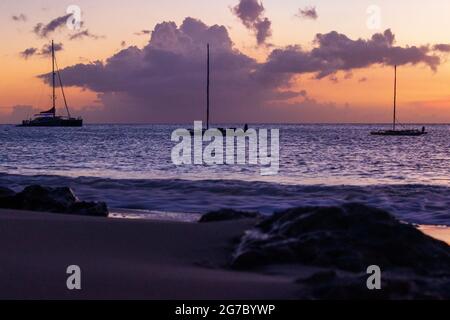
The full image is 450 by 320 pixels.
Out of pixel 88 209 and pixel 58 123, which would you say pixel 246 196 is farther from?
pixel 58 123

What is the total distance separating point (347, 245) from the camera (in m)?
5.21

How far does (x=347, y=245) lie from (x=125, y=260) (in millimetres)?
1967

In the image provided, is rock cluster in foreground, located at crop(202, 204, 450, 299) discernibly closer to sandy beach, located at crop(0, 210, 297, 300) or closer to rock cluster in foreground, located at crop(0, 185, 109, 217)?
sandy beach, located at crop(0, 210, 297, 300)

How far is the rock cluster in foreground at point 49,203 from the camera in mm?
9141

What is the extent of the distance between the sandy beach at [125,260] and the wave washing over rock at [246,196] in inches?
220

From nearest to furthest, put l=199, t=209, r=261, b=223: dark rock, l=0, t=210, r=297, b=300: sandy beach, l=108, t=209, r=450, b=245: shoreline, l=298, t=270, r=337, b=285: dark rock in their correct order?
l=0, t=210, r=297, b=300: sandy beach → l=298, t=270, r=337, b=285: dark rock → l=199, t=209, r=261, b=223: dark rock → l=108, t=209, r=450, b=245: shoreline

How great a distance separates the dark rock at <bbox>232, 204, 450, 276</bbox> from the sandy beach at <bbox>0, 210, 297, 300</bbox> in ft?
1.33

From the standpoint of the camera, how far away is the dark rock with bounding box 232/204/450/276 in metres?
5.06

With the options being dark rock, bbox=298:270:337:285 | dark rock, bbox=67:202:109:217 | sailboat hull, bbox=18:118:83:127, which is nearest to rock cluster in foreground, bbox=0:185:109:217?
dark rock, bbox=67:202:109:217

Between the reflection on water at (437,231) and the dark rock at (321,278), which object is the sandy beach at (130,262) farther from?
the reflection on water at (437,231)

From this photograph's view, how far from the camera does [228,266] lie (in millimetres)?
5176
